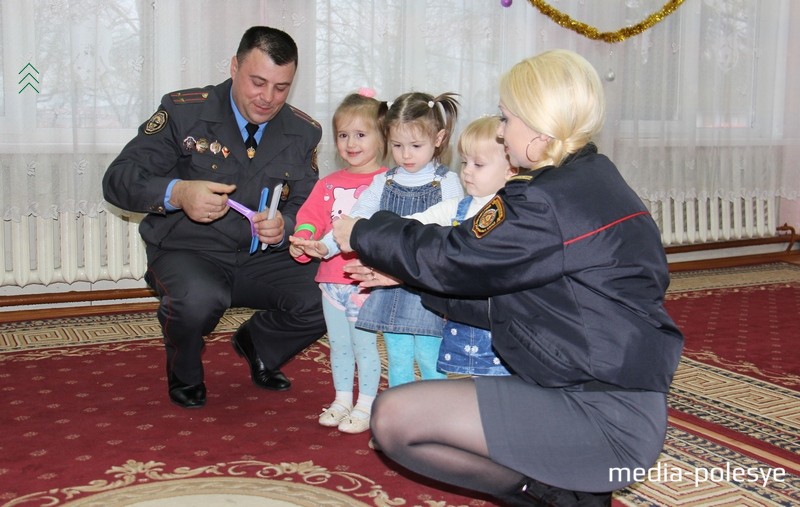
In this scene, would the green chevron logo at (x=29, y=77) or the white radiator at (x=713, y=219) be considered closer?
the green chevron logo at (x=29, y=77)

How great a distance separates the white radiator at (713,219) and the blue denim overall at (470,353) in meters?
3.79

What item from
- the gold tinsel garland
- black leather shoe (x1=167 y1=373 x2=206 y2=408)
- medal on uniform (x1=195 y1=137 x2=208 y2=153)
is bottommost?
black leather shoe (x1=167 y1=373 x2=206 y2=408)

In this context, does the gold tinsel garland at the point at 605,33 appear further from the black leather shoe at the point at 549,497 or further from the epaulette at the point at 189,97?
the black leather shoe at the point at 549,497

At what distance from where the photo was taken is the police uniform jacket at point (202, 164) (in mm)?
3008

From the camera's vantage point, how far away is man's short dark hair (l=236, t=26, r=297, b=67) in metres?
3.00

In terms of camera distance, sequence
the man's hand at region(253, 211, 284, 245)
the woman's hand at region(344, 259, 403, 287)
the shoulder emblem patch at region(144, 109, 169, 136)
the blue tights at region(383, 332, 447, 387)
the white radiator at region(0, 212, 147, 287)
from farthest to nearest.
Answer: the white radiator at region(0, 212, 147, 287) → the shoulder emblem patch at region(144, 109, 169, 136) → the man's hand at region(253, 211, 284, 245) → the blue tights at region(383, 332, 447, 387) → the woman's hand at region(344, 259, 403, 287)

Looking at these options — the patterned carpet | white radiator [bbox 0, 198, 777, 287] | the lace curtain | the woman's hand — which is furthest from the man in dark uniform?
white radiator [bbox 0, 198, 777, 287]

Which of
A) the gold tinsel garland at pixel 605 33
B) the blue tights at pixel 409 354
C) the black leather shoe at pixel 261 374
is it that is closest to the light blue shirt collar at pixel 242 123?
the black leather shoe at pixel 261 374

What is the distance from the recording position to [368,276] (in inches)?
85.6

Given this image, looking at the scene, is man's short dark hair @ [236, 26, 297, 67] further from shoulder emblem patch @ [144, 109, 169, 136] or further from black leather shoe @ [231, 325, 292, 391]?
black leather shoe @ [231, 325, 292, 391]

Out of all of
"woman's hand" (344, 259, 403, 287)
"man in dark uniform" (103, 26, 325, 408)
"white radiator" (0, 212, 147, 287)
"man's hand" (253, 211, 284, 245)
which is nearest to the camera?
"woman's hand" (344, 259, 403, 287)

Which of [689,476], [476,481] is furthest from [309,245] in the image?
[689,476]

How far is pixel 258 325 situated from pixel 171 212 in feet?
1.62

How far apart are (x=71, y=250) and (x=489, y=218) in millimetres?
2872
